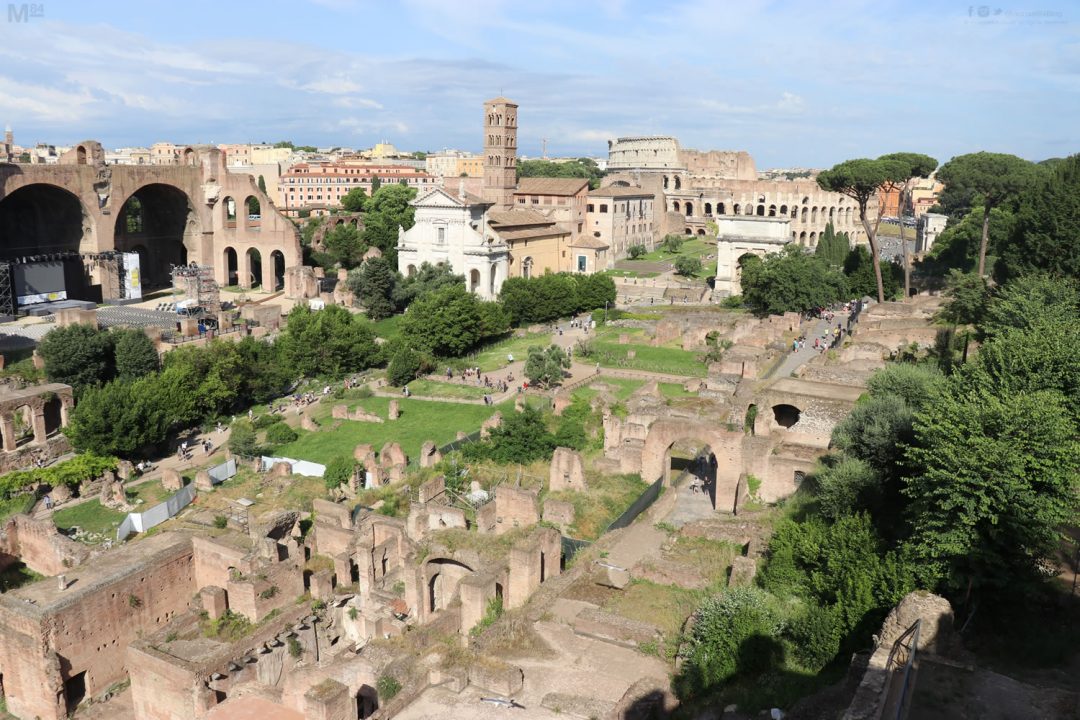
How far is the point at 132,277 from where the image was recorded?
58.8 metres

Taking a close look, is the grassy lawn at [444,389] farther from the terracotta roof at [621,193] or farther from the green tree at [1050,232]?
the terracotta roof at [621,193]

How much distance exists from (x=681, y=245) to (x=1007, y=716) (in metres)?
70.4

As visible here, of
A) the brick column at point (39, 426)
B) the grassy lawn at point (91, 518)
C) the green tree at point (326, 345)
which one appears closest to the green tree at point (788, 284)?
the green tree at point (326, 345)

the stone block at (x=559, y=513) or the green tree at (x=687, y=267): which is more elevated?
the green tree at (x=687, y=267)

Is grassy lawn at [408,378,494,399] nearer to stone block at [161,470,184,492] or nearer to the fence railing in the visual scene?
stone block at [161,470,184,492]

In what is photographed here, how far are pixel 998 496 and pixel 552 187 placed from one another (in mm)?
60371

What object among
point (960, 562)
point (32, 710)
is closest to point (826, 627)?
point (960, 562)

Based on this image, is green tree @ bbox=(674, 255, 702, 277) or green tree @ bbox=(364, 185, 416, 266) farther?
green tree @ bbox=(364, 185, 416, 266)

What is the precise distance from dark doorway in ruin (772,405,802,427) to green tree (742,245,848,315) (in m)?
19.6

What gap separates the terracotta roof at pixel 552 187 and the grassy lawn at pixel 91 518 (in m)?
48.7

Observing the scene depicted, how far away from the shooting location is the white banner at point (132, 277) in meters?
58.5

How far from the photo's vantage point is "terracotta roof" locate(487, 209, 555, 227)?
6084 centimetres

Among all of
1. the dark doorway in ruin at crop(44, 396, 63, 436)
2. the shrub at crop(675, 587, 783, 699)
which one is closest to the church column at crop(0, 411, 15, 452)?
the dark doorway in ruin at crop(44, 396, 63, 436)

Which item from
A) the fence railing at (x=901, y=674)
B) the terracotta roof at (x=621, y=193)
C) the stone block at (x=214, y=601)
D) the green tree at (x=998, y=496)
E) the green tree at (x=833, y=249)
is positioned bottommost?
A: the stone block at (x=214, y=601)
